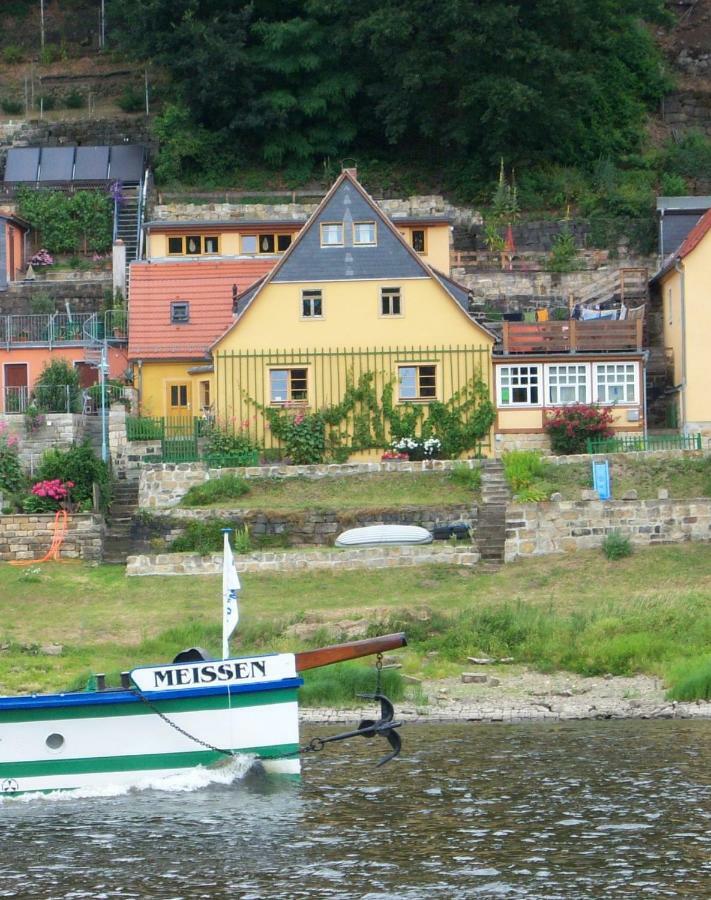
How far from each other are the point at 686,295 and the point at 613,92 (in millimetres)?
22777

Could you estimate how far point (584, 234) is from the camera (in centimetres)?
6438

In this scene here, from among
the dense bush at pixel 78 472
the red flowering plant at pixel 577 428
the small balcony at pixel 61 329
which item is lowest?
the dense bush at pixel 78 472

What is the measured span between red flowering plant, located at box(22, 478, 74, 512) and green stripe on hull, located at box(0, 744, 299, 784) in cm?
2116

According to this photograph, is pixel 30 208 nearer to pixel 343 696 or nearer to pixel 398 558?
pixel 398 558

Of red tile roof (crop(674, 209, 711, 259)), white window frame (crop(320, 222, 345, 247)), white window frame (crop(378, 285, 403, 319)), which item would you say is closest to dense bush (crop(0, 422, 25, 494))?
white window frame (crop(320, 222, 345, 247))

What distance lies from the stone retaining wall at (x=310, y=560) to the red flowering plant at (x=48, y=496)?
4844mm

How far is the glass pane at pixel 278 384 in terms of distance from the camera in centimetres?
5128

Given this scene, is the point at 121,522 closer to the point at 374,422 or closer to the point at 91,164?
the point at 374,422

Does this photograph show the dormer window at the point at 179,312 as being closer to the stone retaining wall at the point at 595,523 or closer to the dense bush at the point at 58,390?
the dense bush at the point at 58,390

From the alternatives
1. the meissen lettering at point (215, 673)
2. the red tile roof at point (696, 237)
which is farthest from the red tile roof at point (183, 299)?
the meissen lettering at point (215, 673)

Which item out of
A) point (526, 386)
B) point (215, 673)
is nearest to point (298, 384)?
point (526, 386)

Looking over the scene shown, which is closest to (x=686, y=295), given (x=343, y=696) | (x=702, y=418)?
(x=702, y=418)

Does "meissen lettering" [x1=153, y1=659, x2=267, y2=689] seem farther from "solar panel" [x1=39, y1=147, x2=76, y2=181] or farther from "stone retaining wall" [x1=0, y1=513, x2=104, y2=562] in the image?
"solar panel" [x1=39, y1=147, x2=76, y2=181]

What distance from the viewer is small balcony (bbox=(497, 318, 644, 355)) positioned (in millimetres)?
51031
